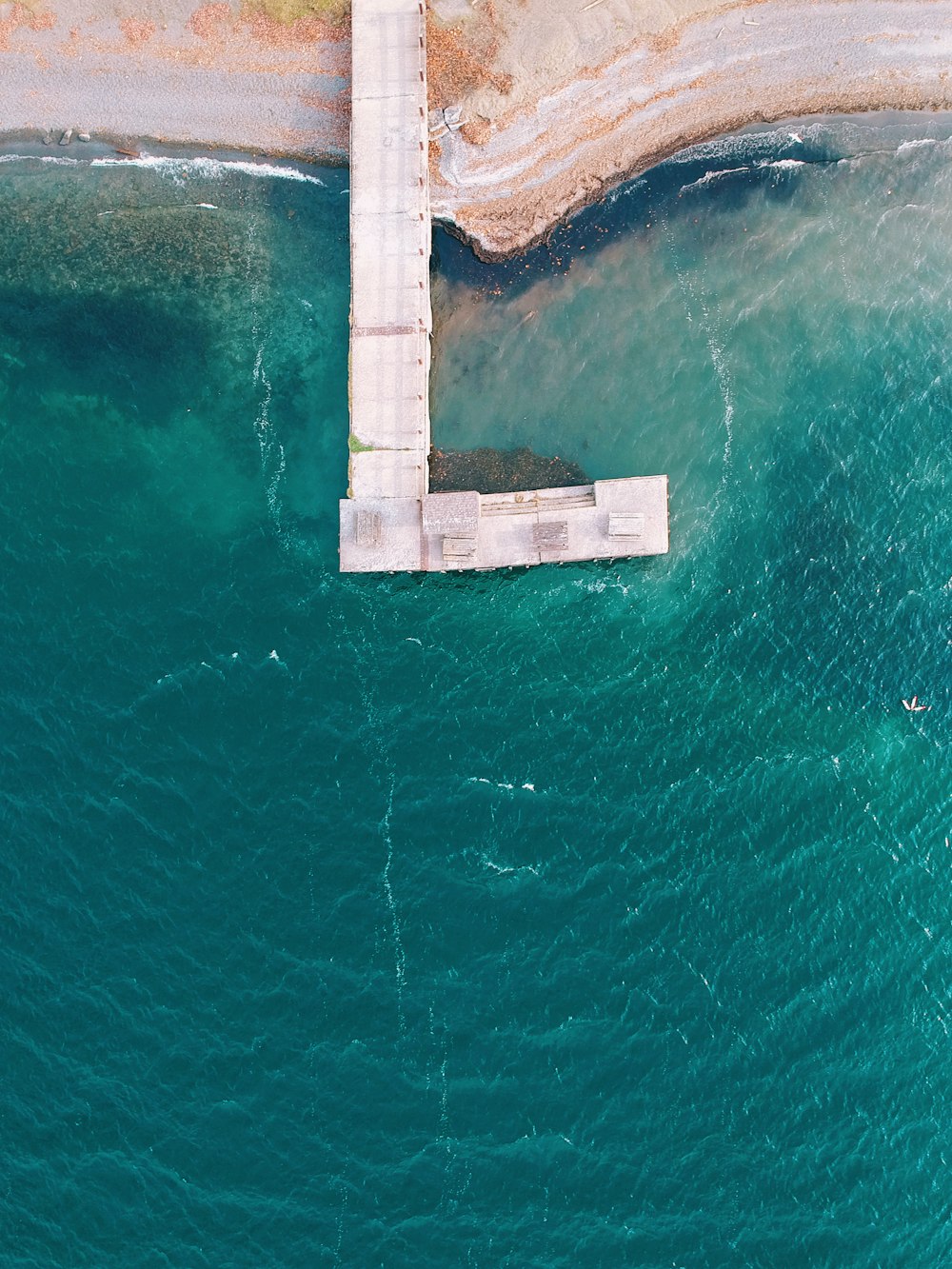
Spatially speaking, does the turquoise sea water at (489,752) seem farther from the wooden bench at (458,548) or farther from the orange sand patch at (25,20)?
the orange sand patch at (25,20)

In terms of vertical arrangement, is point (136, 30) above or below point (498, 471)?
Result: above

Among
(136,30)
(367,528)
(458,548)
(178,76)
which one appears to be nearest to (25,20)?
(136,30)

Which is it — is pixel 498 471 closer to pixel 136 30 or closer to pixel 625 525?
pixel 625 525

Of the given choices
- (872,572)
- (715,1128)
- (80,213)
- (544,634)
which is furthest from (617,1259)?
(80,213)

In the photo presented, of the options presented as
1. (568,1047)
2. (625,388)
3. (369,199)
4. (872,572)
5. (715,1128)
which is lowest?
(715,1128)

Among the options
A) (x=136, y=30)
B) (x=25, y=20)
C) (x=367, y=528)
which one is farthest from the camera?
(x=25, y=20)

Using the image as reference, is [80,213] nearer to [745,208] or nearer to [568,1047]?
[745,208]
